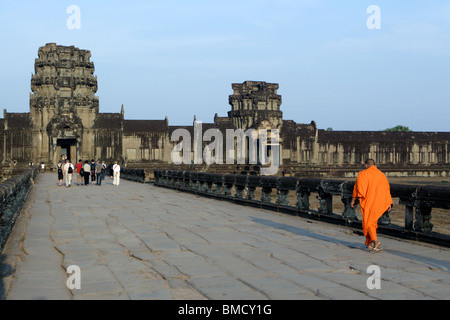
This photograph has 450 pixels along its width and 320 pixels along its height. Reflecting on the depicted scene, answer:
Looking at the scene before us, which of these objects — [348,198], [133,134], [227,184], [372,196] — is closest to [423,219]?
[372,196]

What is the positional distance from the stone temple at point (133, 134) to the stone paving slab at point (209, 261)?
46132 mm

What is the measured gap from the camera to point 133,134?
6172cm

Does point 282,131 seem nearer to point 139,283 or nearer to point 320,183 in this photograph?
point 320,183

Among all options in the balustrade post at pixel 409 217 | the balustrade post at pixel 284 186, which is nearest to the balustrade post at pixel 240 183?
the balustrade post at pixel 284 186

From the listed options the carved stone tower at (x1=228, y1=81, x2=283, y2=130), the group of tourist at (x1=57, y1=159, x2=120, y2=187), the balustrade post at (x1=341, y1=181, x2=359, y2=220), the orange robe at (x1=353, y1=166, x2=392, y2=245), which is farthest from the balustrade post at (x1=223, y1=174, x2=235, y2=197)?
the carved stone tower at (x1=228, y1=81, x2=283, y2=130)

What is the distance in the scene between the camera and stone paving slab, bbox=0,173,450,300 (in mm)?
5621

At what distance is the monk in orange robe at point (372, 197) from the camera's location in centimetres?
830

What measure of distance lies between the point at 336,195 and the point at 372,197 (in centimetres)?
582

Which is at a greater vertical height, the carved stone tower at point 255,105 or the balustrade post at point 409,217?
the carved stone tower at point 255,105

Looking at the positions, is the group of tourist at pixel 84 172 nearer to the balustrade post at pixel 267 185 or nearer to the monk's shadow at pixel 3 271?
the balustrade post at pixel 267 185

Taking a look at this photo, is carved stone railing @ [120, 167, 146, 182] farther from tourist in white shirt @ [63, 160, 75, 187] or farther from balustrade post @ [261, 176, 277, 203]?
balustrade post @ [261, 176, 277, 203]

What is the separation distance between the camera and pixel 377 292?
5.59 meters

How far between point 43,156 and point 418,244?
5465cm
